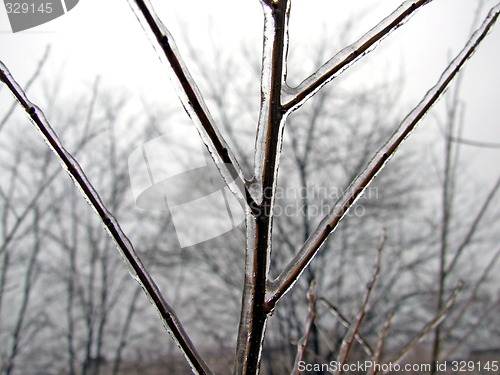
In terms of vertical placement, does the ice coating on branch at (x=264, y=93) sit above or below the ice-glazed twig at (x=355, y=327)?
above

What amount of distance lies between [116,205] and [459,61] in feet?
20.6

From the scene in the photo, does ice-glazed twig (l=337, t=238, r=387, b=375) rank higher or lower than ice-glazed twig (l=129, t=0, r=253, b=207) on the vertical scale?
lower

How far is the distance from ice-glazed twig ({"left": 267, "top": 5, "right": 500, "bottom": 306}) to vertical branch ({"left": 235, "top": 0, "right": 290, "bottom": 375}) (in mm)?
20

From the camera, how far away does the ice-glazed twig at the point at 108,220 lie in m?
0.36

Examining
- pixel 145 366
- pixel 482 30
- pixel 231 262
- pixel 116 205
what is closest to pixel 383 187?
pixel 231 262

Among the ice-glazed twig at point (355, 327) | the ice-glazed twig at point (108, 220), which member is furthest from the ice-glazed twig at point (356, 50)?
the ice-glazed twig at point (355, 327)

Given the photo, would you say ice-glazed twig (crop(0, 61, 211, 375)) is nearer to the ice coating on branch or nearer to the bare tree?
the bare tree

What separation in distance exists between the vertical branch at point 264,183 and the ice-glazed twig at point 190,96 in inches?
0.7

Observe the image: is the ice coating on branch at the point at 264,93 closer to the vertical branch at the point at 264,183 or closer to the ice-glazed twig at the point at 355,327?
the vertical branch at the point at 264,183

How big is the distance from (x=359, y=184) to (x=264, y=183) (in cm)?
9

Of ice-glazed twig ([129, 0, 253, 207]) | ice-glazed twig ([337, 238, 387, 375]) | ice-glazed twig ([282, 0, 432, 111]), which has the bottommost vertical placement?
ice-glazed twig ([337, 238, 387, 375])

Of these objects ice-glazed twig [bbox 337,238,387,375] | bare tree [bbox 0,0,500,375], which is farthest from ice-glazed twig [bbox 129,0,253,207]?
ice-glazed twig [bbox 337,238,387,375]

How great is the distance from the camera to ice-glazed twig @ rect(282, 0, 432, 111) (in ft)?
1.25

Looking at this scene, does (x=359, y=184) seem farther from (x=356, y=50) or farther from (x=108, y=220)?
(x=108, y=220)
